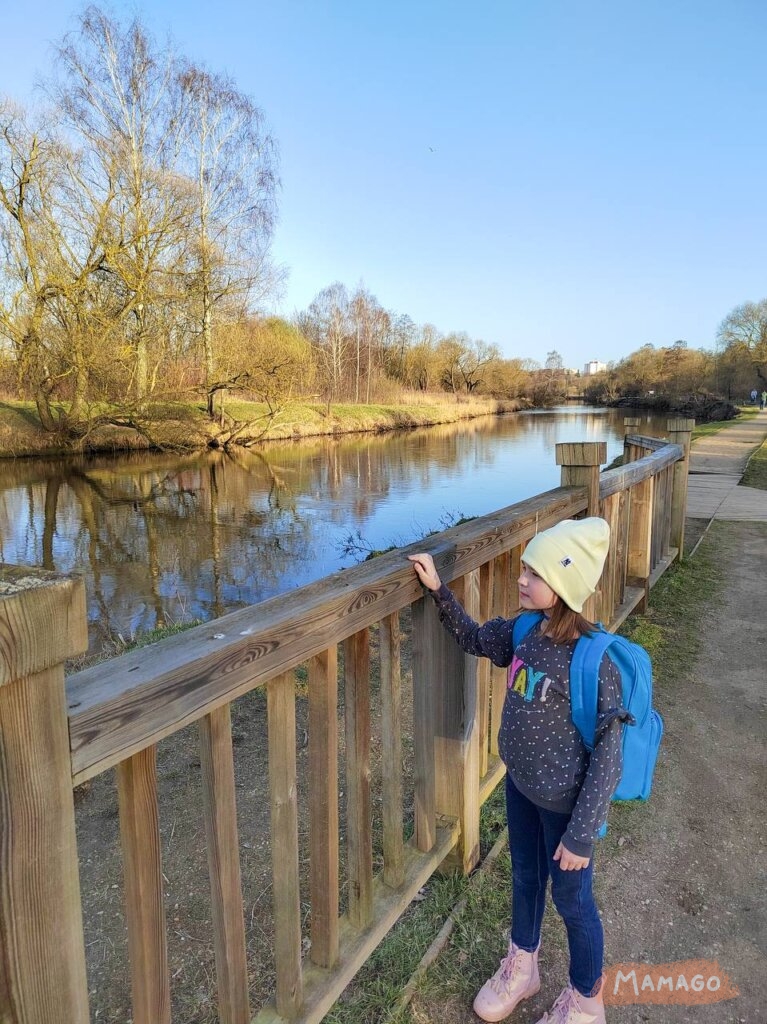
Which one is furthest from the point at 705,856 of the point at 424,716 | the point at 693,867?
the point at 424,716

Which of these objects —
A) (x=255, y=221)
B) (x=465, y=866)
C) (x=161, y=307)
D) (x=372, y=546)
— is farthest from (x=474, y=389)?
(x=465, y=866)

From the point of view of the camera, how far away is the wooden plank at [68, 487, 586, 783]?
1110 millimetres

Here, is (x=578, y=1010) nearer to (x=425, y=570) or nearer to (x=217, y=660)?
(x=425, y=570)

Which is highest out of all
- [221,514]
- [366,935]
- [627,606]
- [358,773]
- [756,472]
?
[358,773]

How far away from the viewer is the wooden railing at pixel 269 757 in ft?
3.27

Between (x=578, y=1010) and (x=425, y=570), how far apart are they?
1.36 metres

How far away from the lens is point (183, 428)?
24625mm

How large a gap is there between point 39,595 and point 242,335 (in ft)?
84.5

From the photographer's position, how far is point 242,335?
25281mm

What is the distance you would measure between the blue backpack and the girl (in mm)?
26

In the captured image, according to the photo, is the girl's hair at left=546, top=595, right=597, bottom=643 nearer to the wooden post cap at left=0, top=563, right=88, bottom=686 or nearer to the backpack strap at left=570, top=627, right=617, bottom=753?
the backpack strap at left=570, top=627, right=617, bottom=753

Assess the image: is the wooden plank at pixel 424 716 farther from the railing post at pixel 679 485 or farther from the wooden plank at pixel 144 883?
the railing post at pixel 679 485

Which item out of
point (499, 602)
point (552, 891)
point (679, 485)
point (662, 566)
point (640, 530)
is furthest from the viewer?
point (679, 485)

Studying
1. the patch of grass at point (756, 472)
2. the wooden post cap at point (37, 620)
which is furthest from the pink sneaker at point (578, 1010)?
the patch of grass at point (756, 472)
